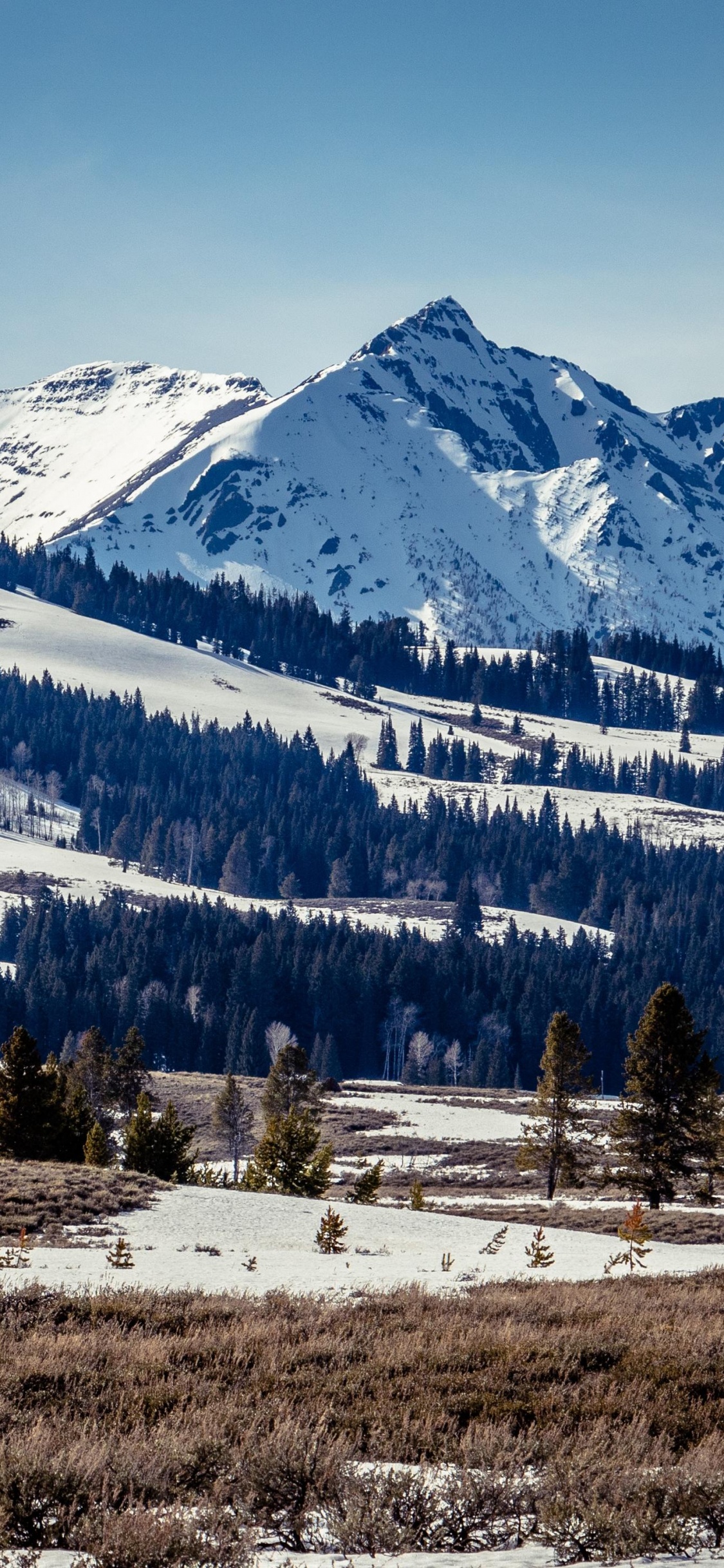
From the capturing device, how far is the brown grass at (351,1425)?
914 cm

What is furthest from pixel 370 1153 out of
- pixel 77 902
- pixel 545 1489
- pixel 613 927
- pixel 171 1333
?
pixel 613 927

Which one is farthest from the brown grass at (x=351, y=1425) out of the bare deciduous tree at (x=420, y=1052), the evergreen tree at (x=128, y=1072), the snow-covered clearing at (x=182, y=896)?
the snow-covered clearing at (x=182, y=896)

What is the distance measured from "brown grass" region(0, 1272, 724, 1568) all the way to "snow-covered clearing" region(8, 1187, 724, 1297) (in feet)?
13.2

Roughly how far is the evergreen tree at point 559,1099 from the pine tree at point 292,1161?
914 cm

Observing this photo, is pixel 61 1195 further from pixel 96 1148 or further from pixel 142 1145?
pixel 142 1145

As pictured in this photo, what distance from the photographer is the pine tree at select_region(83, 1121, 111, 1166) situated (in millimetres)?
41062

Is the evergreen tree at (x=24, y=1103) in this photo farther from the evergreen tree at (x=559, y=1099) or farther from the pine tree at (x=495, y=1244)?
the evergreen tree at (x=559, y=1099)

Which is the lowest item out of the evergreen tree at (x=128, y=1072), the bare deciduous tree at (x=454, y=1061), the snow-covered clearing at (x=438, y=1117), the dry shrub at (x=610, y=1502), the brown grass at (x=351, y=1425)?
the bare deciduous tree at (x=454, y=1061)

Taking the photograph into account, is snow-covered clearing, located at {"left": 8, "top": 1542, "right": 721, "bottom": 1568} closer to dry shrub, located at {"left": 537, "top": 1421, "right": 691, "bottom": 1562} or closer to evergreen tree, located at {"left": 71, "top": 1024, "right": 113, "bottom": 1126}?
dry shrub, located at {"left": 537, "top": 1421, "right": 691, "bottom": 1562}

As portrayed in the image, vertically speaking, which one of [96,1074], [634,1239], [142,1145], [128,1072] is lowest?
[96,1074]

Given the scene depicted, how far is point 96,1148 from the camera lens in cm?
4144

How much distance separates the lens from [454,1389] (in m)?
12.4

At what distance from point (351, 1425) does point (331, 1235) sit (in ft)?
53.1

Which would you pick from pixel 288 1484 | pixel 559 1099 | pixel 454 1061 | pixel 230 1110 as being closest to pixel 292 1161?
pixel 559 1099
